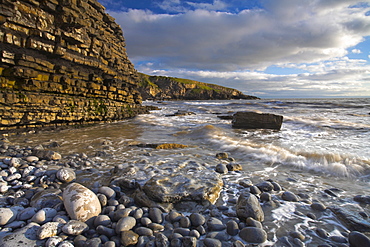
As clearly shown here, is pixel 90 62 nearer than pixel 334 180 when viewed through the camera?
No

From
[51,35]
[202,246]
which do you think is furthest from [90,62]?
[202,246]

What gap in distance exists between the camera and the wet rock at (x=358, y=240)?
7.00 feet

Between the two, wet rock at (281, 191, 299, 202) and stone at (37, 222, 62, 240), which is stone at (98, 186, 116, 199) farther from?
wet rock at (281, 191, 299, 202)

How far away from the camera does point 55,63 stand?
9.12 meters

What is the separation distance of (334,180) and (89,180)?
5.19 meters

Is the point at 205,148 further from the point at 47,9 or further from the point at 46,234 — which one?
the point at 47,9

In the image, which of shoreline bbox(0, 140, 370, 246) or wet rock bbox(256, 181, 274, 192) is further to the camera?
wet rock bbox(256, 181, 274, 192)

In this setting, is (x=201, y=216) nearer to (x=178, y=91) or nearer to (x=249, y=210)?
(x=249, y=210)

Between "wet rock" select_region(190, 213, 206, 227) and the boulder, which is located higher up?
the boulder

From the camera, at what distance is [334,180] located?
13.5 ft

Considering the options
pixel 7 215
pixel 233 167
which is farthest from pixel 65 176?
pixel 233 167

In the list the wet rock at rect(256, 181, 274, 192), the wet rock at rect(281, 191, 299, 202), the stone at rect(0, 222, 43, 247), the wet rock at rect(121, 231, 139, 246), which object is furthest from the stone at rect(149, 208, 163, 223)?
the wet rock at rect(281, 191, 299, 202)

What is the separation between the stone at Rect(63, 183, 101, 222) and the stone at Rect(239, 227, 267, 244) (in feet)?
6.44

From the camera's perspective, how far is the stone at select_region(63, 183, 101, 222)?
8.21 feet
